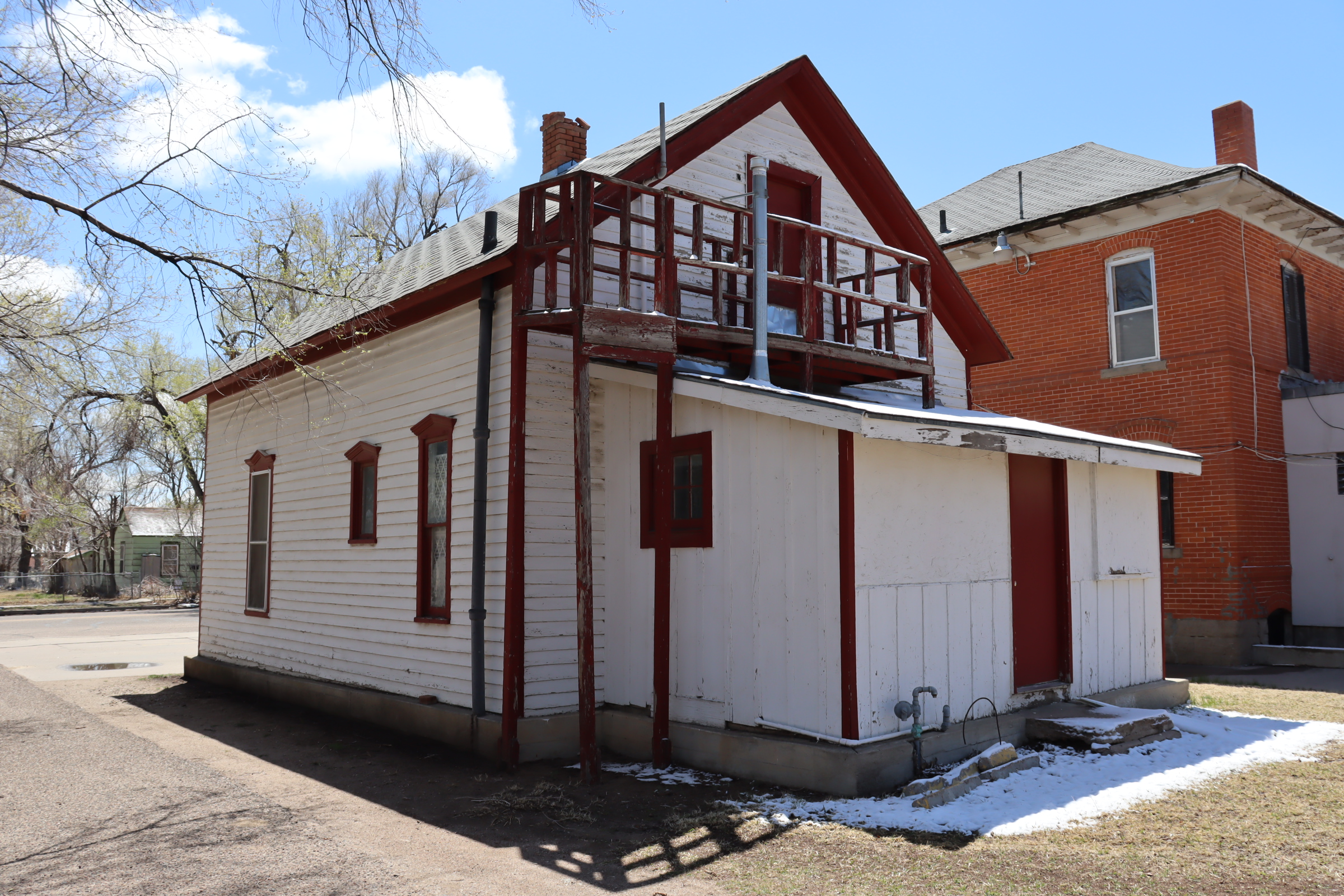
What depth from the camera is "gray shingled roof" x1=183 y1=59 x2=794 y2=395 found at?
10.1m

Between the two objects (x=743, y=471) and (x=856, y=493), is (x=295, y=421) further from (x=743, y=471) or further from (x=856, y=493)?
(x=856, y=493)

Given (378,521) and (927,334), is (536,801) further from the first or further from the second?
(927,334)

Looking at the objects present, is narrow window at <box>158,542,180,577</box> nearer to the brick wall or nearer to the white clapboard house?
the white clapboard house

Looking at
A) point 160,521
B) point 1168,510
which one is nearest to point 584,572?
point 1168,510

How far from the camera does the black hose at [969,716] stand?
26.1ft

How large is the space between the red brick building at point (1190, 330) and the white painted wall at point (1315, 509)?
0.71 ft

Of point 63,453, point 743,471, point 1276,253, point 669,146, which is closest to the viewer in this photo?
point 743,471

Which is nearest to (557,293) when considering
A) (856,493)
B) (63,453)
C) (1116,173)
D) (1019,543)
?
(856,493)

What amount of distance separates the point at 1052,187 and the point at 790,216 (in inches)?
348

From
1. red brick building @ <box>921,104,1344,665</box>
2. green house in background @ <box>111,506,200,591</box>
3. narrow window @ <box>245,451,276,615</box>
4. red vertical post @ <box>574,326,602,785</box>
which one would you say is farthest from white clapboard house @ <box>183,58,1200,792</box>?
green house in background @ <box>111,506,200,591</box>

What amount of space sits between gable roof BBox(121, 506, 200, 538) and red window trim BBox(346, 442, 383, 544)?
36719mm

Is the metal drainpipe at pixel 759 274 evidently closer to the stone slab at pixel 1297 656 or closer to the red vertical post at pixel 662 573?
the red vertical post at pixel 662 573

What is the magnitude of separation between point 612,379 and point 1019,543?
13.9ft

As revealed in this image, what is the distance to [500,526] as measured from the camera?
30.3ft
